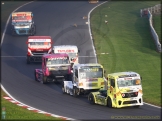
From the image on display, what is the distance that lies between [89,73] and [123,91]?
513 centimetres

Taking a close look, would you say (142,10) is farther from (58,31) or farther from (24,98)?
(24,98)

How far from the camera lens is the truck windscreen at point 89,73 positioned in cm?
3086

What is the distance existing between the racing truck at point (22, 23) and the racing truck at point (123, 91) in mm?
33358

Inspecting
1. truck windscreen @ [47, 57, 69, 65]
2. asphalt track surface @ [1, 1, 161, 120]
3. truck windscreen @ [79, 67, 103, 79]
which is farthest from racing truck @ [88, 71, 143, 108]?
truck windscreen @ [47, 57, 69, 65]

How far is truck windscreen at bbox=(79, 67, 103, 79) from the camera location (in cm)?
3086

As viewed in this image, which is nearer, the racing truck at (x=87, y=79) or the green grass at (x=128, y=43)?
the racing truck at (x=87, y=79)

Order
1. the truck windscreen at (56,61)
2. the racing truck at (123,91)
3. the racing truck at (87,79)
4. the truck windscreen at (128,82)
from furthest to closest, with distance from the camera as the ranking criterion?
1. the truck windscreen at (56,61)
2. the racing truck at (87,79)
3. the truck windscreen at (128,82)
4. the racing truck at (123,91)

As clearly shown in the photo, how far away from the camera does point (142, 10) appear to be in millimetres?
70438

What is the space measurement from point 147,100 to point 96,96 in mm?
3319

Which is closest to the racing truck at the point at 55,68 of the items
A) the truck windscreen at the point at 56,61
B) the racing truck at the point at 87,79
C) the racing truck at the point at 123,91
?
the truck windscreen at the point at 56,61

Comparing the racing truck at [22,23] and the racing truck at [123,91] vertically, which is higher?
the racing truck at [22,23]

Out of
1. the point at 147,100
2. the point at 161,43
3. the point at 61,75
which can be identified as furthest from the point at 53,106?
the point at 161,43

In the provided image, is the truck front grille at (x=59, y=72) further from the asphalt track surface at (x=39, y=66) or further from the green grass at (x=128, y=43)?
the green grass at (x=128, y=43)

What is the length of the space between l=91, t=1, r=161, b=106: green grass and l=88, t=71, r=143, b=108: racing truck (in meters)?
2.28
